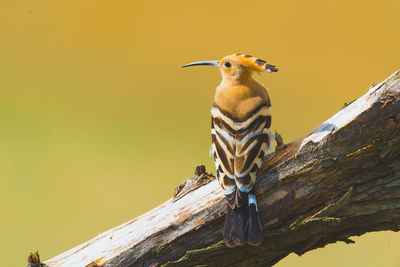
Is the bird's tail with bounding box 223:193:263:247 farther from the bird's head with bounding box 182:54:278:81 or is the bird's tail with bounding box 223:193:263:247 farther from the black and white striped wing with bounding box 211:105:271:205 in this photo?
the bird's head with bounding box 182:54:278:81

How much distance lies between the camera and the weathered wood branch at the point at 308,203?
1253 mm

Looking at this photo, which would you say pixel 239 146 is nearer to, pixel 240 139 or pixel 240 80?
pixel 240 139

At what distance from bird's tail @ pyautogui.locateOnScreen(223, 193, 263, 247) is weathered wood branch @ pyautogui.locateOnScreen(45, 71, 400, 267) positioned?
0.04 m

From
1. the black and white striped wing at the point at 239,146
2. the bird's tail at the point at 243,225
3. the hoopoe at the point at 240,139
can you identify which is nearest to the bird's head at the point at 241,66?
the hoopoe at the point at 240,139

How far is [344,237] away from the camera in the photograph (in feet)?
4.39

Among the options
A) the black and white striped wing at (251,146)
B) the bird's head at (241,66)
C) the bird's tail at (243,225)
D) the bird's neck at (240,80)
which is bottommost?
the bird's tail at (243,225)

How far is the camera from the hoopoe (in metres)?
1.26

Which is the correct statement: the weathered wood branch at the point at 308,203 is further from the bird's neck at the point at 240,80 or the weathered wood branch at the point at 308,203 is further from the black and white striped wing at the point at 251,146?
the bird's neck at the point at 240,80

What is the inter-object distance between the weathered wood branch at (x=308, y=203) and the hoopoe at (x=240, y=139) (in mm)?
50

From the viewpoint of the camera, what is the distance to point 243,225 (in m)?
1.24

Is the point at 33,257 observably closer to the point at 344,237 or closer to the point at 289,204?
the point at 289,204

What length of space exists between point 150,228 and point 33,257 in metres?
0.35

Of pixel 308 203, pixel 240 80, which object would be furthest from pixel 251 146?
pixel 240 80

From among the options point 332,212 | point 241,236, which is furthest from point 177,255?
point 332,212
